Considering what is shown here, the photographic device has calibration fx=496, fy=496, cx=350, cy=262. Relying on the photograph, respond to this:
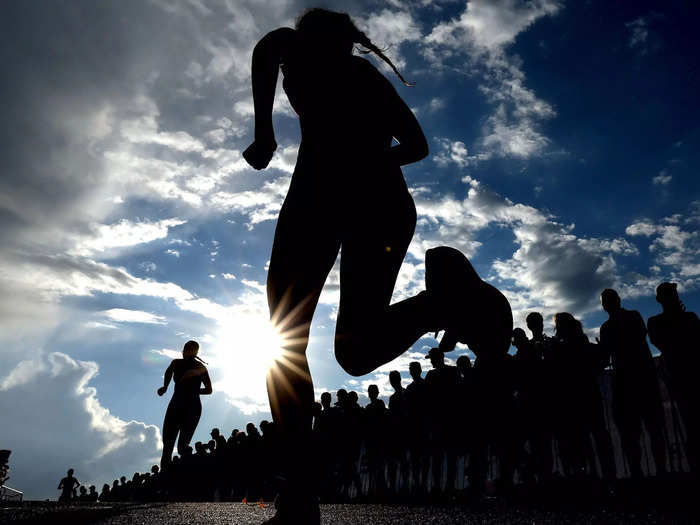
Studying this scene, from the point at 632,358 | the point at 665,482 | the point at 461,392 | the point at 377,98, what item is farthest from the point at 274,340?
the point at 461,392

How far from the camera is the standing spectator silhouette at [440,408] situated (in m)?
7.45

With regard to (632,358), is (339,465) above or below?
below

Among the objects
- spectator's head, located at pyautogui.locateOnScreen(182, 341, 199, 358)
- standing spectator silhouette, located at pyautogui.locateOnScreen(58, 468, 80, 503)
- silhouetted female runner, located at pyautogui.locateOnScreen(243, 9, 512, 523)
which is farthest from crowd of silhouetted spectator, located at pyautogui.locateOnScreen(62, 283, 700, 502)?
Answer: standing spectator silhouette, located at pyautogui.locateOnScreen(58, 468, 80, 503)

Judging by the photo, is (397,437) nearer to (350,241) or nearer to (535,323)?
(535,323)

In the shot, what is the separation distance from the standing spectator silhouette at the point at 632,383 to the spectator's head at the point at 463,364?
2.12 metres

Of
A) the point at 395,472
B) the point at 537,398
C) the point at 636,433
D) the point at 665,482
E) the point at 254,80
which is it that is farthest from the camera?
the point at 395,472

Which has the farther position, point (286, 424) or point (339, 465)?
point (339, 465)

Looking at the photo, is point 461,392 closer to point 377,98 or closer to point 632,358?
point 632,358

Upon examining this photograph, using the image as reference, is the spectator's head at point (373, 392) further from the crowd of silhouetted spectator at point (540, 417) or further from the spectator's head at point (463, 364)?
the spectator's head at point (463, 364)

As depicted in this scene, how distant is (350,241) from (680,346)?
5.26 metres

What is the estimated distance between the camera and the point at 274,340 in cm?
203

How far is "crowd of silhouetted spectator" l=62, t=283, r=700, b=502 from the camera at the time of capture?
5660mm

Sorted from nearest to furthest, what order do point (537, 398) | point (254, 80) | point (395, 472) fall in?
point (254, 80) → point (537, 398) → point (395, 472)

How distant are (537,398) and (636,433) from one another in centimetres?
130
